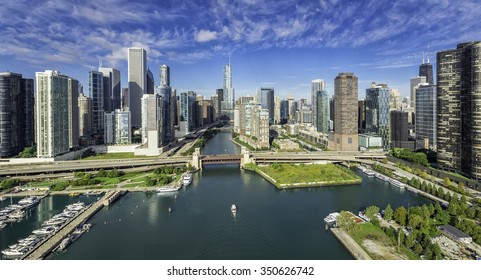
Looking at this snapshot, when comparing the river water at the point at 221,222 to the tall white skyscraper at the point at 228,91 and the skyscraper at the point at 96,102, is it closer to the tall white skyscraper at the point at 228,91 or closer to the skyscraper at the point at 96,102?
the skyscraper at the point at 96,102

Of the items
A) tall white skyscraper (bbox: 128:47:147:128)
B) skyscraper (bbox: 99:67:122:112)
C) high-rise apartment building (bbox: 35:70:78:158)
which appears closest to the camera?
high-rise apartment building (bbox: 35:70:78:158)

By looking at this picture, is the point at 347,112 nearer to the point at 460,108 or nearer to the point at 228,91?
the point at 460,108

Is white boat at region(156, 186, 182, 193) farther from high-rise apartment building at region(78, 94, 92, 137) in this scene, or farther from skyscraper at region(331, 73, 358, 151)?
high-rise apartment building at region(78, 94, 92, 137)

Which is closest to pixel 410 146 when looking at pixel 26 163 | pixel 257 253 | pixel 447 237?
pixel 447 237

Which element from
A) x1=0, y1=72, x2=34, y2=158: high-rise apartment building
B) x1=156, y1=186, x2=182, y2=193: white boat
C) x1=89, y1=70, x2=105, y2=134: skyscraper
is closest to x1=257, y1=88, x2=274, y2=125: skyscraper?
x1=89, y1=70, x2=105, y2=134: skyscraper

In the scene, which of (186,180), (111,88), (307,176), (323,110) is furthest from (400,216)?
(111,88)

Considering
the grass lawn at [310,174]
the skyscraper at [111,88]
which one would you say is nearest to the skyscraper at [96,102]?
the skyscraper at [111,88]

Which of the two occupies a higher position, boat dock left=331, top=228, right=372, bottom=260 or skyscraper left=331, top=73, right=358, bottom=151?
skyscraper left=331, top=73, right=358, bottom=151
